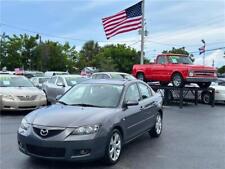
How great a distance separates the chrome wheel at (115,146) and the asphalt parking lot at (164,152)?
161 millimetres

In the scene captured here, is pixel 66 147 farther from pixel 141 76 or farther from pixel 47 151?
pixel 141 76

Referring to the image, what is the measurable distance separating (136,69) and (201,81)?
403 cm

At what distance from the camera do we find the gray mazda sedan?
5605 mm

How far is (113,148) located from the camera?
20.4 ft

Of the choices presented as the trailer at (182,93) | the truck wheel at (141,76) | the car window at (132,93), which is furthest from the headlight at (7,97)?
the truck wheel at (141,76)

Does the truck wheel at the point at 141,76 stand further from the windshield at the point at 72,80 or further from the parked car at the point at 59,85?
the windshield at the point at 72,80

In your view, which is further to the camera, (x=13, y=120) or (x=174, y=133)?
(x=13, y=120)

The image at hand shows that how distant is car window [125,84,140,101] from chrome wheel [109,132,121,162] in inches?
39.3

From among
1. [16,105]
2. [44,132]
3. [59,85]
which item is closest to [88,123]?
[44,132]

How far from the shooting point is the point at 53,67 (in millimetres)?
54750

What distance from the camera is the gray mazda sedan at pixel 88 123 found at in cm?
561

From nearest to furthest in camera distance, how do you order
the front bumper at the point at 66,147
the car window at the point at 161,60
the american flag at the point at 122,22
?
the front bumper at the point at 66,147, the car window at the point at 161,60, the american flag at the point at 122,22

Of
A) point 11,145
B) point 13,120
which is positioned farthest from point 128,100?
point 13,120

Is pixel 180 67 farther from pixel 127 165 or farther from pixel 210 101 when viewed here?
pixel 127 165
